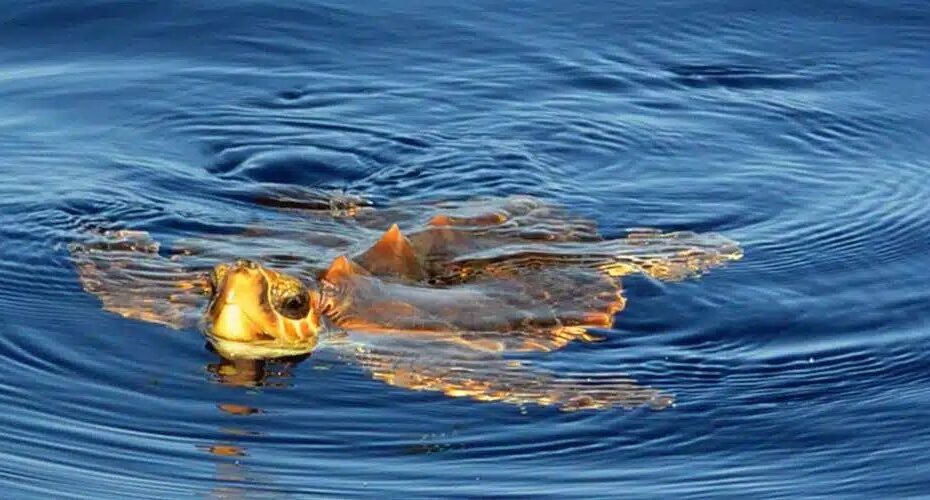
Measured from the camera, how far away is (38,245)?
9062mm

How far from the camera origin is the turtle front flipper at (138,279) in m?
8.29

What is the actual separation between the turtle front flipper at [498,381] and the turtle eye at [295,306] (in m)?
0.30

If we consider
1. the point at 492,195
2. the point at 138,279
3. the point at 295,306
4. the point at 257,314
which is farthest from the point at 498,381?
the point at 492,195

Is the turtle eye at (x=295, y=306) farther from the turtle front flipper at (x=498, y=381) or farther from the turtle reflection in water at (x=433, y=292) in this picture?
the turtle front flipper at (x=498, y=381)

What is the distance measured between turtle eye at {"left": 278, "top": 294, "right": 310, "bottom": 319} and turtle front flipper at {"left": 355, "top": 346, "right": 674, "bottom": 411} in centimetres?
30

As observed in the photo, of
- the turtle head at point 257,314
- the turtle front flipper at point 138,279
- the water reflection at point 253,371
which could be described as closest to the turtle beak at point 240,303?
the turtle head at point 257,314

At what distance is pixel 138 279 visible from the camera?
8633 millimetres

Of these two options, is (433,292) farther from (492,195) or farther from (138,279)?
(492,195)

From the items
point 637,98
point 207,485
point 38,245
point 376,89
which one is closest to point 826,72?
point 637,98

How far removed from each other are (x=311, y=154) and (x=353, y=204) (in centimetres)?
86

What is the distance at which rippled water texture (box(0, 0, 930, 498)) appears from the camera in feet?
22.7

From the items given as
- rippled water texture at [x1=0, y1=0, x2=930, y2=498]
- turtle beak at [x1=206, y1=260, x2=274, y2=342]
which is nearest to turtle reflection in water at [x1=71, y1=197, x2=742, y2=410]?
turtle beak at [x1=206, y1=260, x2=274, y2=342]

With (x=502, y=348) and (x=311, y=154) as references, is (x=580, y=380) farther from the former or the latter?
(x=311, y=154)

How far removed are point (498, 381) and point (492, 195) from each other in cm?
258
